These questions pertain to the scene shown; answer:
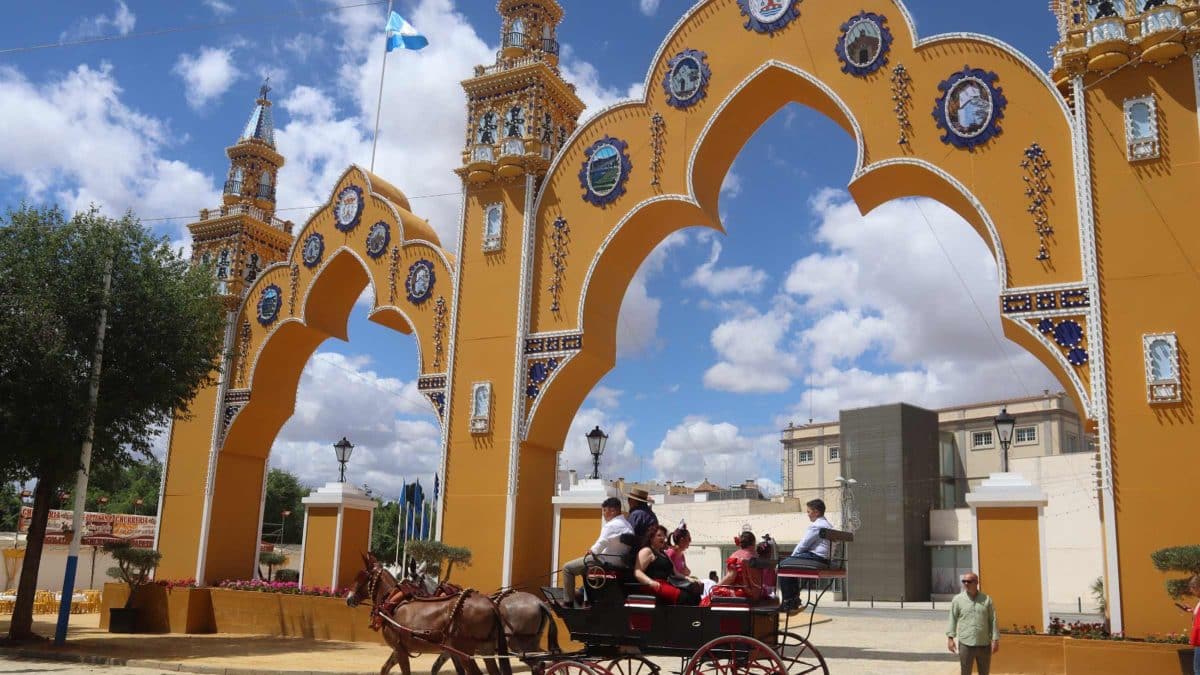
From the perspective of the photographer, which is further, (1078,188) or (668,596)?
(1078,188)

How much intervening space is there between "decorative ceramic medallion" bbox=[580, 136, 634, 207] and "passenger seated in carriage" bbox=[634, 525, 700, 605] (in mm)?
9580

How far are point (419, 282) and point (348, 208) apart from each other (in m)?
2.94

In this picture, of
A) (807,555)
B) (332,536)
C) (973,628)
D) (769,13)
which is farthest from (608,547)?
(332,536)

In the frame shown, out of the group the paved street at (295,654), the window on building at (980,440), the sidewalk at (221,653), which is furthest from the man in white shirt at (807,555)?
the window on building at (980,440)

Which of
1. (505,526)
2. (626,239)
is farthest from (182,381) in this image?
(626,239)

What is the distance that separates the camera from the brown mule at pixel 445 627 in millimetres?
8945

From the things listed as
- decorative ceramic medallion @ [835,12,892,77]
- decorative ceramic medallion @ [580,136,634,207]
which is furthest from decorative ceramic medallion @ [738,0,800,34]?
decorative ceramic medallion @ [580,136,634,207]

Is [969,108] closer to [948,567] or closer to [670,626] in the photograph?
[670,626]

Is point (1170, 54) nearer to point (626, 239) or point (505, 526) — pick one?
point (626, 239)

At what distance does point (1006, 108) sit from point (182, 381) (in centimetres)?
1434

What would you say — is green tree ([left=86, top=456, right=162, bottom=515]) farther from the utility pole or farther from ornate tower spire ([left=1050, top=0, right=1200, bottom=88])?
ornate tower spire ([left=1050, top=0, right=1200, bottom=88])

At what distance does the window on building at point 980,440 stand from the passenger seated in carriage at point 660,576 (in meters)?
44.5

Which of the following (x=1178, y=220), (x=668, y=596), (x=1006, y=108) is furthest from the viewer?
(x=1006, y=108)

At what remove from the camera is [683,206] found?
16.1 meters
